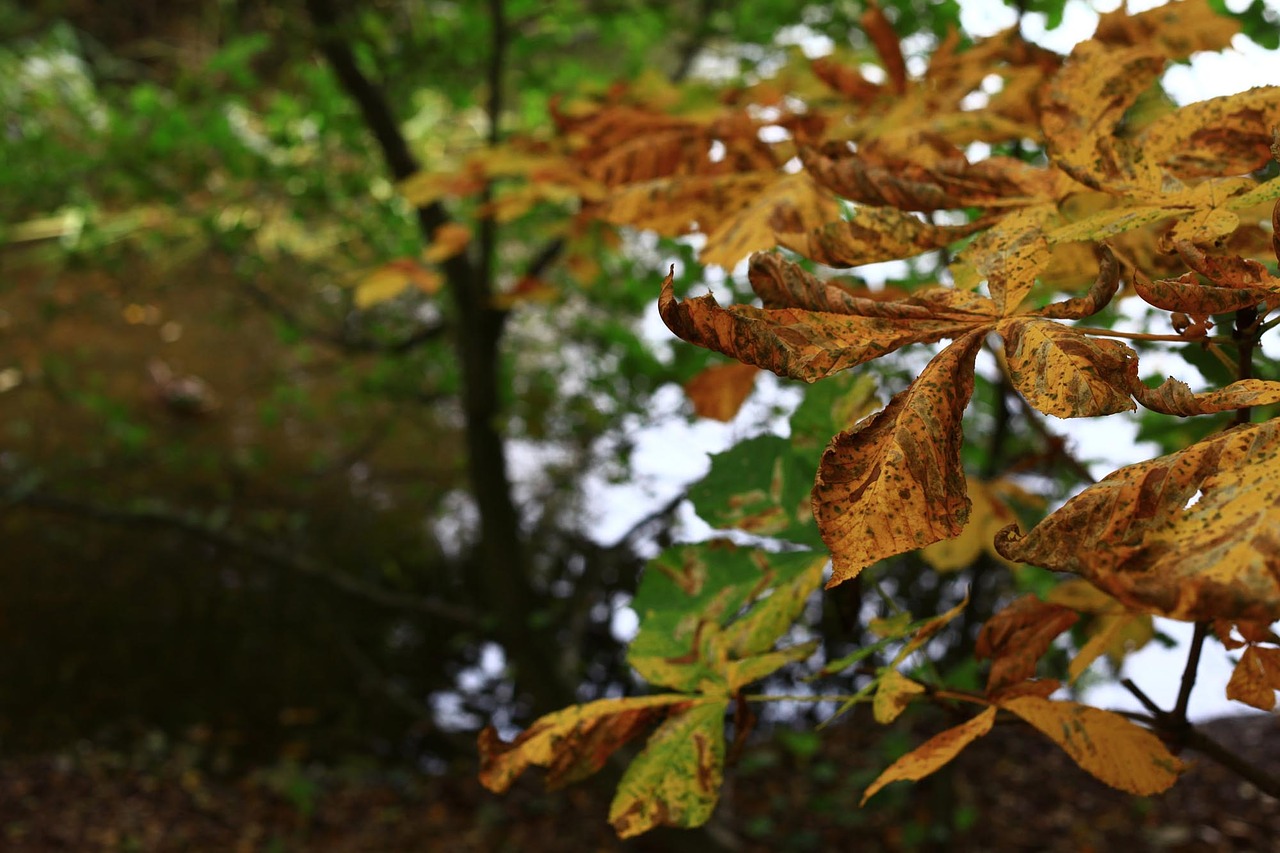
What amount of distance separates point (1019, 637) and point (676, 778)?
0.17 meters

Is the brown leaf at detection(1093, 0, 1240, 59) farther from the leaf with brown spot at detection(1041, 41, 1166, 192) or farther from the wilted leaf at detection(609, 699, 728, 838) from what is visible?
the wilted leaf at detection(609, 699, 728, 838)

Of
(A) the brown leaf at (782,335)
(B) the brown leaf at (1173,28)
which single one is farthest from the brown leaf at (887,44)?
(A) the brown leaf at (782,335)

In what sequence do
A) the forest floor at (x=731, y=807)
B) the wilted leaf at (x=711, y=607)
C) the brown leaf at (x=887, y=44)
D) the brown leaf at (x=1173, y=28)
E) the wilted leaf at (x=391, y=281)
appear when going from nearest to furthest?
the wilted leaf at (x=711, y=607) < the brown leaf at (x=1173, y=28) < the brown leaf at (x=887, y=44) < the wilted leaf at (x=391, y=281) < the forest floor at (x=731, y=807)

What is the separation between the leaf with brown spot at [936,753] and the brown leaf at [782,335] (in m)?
0.15

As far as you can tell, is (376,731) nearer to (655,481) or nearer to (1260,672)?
(655,481)

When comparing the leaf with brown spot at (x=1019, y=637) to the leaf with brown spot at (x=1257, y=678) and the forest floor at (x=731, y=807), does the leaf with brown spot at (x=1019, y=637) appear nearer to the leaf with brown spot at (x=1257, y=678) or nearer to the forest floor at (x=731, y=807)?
the leaf with brown spot at (x=1257, y=678)

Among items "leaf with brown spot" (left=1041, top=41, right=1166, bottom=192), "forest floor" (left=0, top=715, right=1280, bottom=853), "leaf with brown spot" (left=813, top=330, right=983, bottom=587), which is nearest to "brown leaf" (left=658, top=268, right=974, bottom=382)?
"leaf with brown spot" (left=813, top=330, right=983, bottom=587)

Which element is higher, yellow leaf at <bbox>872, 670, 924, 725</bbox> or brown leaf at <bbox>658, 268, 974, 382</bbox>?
brown leaf at <bbox>658, 268, 974, 382</bbox>

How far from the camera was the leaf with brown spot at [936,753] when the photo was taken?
361mm

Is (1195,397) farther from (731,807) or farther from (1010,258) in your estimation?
(731,807)

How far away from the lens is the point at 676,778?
0.44m

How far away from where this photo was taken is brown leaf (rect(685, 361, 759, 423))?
0.69 metres

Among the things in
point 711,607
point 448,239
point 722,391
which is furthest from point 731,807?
point 711,607

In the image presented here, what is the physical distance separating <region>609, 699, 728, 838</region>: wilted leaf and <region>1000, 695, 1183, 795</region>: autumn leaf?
130 mm
